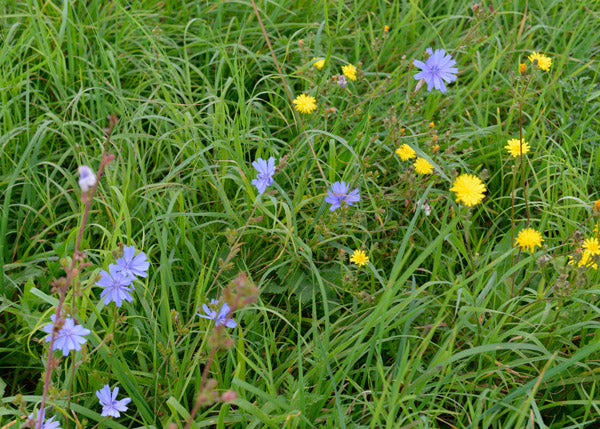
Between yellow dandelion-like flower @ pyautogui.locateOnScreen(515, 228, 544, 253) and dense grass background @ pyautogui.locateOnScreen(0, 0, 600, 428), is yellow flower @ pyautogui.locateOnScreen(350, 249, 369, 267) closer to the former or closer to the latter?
dense grass background @ pyautogui.locateOnScreen(0, 0, 600, 428)

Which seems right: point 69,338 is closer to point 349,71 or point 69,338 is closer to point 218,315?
point 218,315

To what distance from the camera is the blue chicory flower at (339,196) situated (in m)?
2.13

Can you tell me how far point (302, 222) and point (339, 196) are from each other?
28 centimetres

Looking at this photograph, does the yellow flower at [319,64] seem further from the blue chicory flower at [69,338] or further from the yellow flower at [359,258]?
the blue chicory flower at [69,338]

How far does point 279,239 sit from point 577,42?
2112 millimetres

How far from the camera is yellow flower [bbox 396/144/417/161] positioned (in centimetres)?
236

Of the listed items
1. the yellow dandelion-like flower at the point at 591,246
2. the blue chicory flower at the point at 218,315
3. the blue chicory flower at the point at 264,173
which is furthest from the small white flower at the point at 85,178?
the yellow dandelion-like flower at the point at 591,246

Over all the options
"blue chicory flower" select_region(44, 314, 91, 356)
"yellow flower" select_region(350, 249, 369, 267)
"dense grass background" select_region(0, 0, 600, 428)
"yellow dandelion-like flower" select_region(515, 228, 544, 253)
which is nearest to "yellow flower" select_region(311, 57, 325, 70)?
"dense grass background" select_region(0, 0, 600, 428)

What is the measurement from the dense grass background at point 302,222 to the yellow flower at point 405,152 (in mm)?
44

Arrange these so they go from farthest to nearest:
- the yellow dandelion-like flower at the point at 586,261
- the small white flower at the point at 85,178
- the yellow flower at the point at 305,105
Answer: the yellow flower at the point at 305,105 → the yellow dandelion-like flower at the point at 586,261 → the small white flower at the point at 85,178

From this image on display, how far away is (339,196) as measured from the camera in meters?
2.16

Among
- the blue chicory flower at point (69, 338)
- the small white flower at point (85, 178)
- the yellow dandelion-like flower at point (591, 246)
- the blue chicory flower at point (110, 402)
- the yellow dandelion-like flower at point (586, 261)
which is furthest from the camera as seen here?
the yellow dandelion-like flower at point (591, 246)

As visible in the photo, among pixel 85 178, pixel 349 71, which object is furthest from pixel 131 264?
pixel 349 71

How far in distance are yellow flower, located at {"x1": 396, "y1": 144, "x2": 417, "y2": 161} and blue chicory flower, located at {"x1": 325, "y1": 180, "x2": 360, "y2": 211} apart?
32 centimetres
